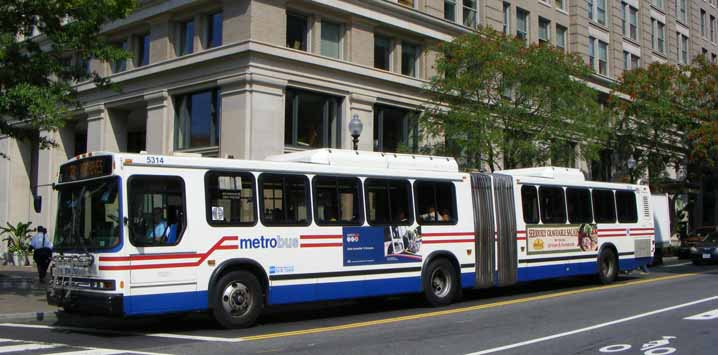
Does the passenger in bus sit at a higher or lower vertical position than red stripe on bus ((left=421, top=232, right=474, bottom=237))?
higher

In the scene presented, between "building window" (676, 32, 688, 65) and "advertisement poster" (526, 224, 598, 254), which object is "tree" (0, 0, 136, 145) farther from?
"building window" (676, 32, 688, 65)

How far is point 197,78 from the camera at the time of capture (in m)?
25.8

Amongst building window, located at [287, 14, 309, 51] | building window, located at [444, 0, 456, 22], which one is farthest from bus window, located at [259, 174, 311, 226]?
building window, located at [444, 0, 456, 22]

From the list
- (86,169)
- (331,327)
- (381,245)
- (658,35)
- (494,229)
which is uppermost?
(658,35)

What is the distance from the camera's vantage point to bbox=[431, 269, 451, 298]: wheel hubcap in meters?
15.3

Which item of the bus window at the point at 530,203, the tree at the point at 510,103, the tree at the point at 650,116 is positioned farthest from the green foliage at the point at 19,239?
the tree at the point at 650,116

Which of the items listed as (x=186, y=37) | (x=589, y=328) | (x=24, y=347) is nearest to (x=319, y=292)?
(x=589, y=328)

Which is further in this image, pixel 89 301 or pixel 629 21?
pixel 629 21

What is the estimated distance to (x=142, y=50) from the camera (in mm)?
29422

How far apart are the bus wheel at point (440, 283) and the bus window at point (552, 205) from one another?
12.4ft

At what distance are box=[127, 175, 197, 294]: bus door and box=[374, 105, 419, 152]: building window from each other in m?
17.7

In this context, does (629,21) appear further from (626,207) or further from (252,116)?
(252,116)

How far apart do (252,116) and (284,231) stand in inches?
463

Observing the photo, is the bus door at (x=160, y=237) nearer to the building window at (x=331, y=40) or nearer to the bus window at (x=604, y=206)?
the bus window at (x=604, y=206)
